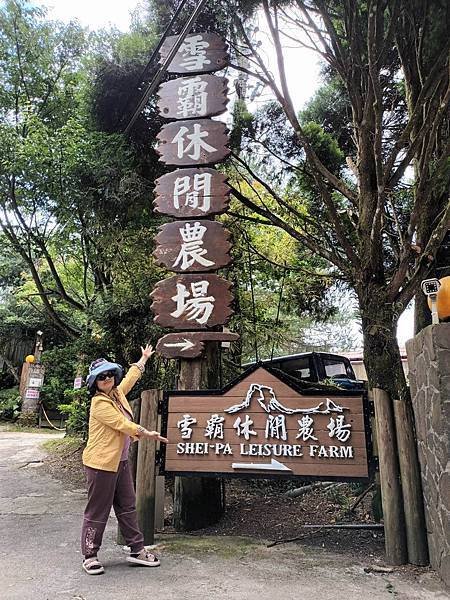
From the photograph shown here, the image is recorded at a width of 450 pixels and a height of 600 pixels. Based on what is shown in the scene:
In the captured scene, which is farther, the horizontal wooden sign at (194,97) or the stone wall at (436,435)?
the horizontal wooden sign at (194,97)

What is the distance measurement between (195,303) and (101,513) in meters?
2.15

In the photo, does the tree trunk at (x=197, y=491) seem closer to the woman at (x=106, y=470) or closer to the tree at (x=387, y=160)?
the woman at (x=106, y=470)

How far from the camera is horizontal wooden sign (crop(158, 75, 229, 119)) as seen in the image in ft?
17.6

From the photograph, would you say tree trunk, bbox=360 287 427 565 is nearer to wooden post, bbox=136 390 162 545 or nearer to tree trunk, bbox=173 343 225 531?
tree trunk, bbox=173 343 225 531

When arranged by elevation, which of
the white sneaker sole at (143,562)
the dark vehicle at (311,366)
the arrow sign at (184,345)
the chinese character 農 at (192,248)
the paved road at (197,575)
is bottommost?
the paved road at (197,575)

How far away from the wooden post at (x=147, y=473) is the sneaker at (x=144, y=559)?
18.0 inches

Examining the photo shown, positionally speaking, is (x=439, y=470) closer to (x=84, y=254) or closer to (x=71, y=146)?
(x=71, y=146)

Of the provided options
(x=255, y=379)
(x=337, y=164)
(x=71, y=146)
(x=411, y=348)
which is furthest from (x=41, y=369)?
(x=411, y=348)

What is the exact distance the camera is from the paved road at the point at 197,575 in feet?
9.64

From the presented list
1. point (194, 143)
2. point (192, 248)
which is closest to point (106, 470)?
point (192, 248)

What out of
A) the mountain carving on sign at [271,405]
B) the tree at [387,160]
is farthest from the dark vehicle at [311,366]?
the mountain carving on sign at [271,405]

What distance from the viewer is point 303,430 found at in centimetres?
388

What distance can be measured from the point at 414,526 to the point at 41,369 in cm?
1495

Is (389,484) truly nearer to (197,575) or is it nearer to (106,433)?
(197,575)
